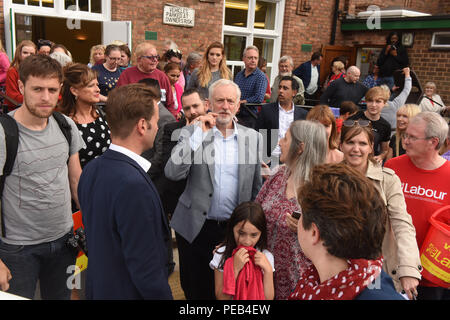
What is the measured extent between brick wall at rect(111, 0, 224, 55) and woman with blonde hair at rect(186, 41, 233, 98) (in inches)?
133

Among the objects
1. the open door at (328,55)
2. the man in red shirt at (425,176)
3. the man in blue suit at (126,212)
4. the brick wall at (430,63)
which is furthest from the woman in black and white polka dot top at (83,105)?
the brick wall at (430,63)

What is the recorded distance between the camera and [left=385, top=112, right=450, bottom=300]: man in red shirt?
7.91 feet

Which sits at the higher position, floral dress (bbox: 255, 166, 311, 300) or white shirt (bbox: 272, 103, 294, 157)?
white shirt (bbox: 272, 103, 294, 157)

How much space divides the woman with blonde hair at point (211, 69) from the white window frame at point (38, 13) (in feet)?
11.9

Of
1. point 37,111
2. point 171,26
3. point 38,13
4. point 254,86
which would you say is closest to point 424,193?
point 37,111

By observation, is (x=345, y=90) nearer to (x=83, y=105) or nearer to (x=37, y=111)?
(x=83, y=105)

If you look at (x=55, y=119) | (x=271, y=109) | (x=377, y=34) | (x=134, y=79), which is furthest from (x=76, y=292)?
(x=377, y=34)

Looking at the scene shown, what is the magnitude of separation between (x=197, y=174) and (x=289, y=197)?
68 cm

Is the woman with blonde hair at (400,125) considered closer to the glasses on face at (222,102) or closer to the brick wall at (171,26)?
the glasses on face at (222,102)

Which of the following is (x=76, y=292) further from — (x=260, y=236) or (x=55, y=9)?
(x=55, y=9)

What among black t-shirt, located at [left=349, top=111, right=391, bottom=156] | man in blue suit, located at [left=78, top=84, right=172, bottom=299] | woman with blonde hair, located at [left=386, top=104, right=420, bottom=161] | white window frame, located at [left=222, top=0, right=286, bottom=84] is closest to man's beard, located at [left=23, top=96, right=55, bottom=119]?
man in blue suit, located at [left=78, top=84, right=172, bottom=299]

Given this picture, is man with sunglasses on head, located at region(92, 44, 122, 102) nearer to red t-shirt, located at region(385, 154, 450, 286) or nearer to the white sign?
the white sign

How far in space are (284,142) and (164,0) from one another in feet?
Answer: 22.3

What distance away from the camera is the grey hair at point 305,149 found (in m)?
2.19
